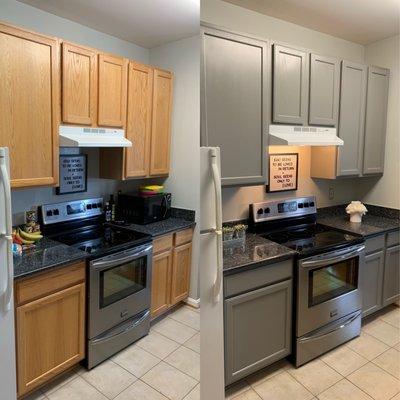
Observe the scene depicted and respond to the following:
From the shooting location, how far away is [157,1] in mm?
976

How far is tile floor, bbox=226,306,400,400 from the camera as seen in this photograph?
194cm

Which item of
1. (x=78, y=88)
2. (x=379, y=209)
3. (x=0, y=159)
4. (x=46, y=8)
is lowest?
(x=379, y=209)

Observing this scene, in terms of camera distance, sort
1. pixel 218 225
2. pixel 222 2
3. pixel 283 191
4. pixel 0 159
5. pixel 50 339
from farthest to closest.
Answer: pixel 283 191 → pixel 222 2 → pixel 218 225 → pixel 50 339 → pixel 0 159

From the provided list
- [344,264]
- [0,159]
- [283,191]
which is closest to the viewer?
[0,159]

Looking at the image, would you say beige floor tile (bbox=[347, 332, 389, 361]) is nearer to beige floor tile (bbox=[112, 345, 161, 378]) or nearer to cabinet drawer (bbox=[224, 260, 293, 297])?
cabinet drawer (bbox=[224, 260, 293, 297])

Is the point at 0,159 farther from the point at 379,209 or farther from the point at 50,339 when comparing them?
the point at 379,209

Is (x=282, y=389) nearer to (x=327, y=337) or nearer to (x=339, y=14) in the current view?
(x=327, y=337)

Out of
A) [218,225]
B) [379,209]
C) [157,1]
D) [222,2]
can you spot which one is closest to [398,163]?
[379,209]

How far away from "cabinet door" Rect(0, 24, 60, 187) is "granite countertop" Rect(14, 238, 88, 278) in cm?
16

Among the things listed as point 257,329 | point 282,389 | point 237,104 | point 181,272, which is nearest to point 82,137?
point 181,272

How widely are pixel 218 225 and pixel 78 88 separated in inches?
29.2

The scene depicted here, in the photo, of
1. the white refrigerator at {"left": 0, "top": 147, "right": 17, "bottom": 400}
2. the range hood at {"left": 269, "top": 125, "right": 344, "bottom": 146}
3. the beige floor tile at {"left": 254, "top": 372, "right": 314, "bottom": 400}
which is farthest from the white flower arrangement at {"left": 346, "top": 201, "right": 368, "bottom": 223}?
the white refrigerator at {"left": 0, "top": 147, "right": 17, "bottom": 400}

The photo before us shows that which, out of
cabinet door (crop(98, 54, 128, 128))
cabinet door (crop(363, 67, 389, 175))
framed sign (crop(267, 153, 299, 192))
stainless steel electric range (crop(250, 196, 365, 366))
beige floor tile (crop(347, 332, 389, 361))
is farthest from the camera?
cabinet door (crop(363, 67, 389, 175))

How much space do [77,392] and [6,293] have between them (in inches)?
16.1
